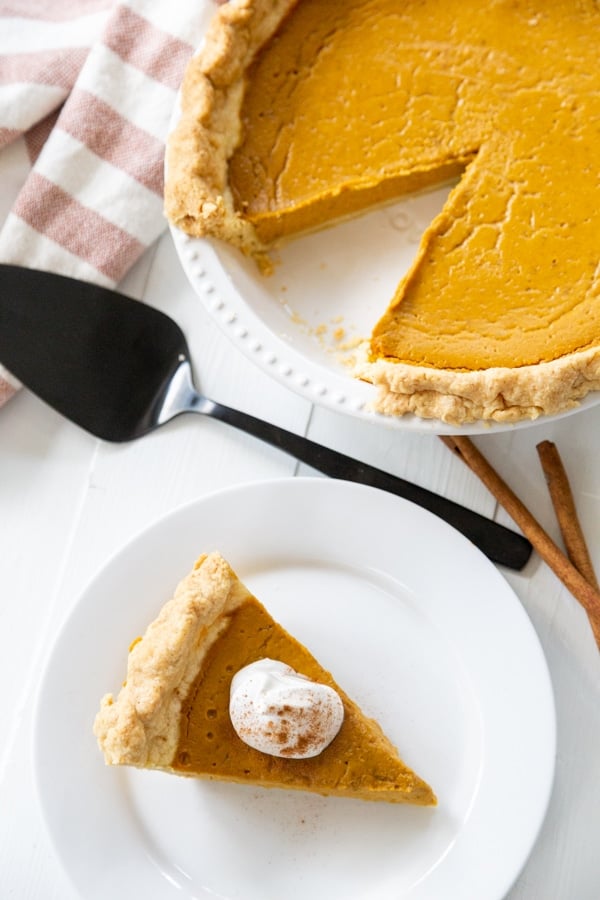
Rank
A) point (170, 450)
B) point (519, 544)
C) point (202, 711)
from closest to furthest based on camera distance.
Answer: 1. point (202, 711)
2. point (519, 544)
3. point (170, 450)

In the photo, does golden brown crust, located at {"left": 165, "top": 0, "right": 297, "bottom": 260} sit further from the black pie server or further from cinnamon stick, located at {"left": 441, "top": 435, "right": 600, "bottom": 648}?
cinnamon stick, located at {"left": 441, "top": 435, "right": 600, "bottom": 648}

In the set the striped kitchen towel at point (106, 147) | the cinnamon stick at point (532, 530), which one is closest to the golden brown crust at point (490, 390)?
the cinnamon stick at point (532, 530)

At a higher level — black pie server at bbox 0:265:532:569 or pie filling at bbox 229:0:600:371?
pie filling at bbox 229:0:600:371

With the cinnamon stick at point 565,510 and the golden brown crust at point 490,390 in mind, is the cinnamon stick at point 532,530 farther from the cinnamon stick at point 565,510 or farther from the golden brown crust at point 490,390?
the golden brown crust at point 490,390

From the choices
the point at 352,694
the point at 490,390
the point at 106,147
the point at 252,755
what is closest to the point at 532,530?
the point at 490,390

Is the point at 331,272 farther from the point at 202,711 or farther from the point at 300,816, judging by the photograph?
the point at 300,816

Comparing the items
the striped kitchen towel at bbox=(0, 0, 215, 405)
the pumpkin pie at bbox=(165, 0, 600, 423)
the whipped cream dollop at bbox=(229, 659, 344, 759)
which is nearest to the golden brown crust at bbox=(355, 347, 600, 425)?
the pumpkin pie at bbox=(165, 0, 600, 423)

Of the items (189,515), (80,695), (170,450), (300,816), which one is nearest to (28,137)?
(170,450)
